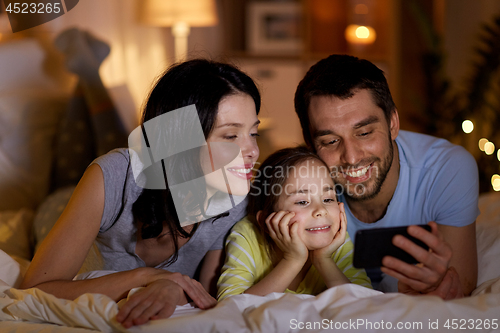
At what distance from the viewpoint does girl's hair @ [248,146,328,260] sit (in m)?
1.12

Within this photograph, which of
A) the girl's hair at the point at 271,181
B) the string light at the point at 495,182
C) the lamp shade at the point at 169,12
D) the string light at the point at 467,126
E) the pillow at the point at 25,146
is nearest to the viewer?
the girl's hair at the point at 271,181

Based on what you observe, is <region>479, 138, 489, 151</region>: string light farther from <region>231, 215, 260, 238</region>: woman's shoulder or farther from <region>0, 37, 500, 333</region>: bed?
<region>231, 215, 260, 238</region>: woman's shoulder

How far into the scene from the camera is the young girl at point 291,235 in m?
1.02

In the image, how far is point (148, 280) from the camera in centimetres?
92

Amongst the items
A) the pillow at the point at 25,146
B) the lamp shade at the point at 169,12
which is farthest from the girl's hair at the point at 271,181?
the lamp shade at the point at 169,12

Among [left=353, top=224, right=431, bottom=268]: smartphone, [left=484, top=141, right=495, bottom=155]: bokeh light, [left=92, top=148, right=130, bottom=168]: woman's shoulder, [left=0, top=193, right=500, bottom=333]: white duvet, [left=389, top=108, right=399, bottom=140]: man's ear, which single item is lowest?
[left=484, top=141, right=495, bottom=155]: bokeh light

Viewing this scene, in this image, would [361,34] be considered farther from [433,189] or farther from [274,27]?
[433,189]

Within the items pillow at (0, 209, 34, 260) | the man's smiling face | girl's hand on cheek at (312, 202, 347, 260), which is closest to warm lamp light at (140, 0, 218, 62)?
pillow at (0, 209, 34, 260)

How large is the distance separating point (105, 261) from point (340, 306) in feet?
2.38

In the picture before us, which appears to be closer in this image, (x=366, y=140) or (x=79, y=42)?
(x=366, y=140)

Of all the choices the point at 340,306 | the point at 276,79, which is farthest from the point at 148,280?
the point at 276,79

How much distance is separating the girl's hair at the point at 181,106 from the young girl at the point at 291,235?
16 centimetres

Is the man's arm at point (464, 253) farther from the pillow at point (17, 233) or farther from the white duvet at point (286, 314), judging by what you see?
the pillow at point (17, 233)

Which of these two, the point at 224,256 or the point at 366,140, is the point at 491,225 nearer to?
the point at 366,140
